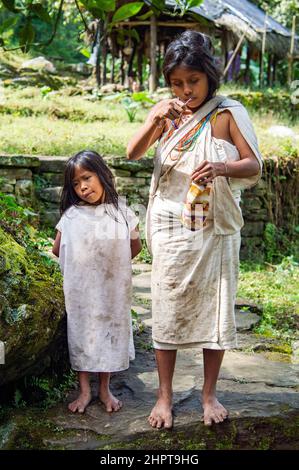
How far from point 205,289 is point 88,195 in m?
0.68

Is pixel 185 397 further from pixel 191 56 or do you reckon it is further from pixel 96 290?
pixel 191 56

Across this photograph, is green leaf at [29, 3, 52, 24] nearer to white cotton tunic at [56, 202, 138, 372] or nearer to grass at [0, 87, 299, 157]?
white cotton tunic at [56, 202, 138, 372]

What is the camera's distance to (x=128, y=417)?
277cm

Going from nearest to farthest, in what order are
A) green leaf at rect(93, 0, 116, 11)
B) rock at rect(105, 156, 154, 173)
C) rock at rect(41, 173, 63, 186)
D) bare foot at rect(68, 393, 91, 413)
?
green leaf at rect(93, 0, 116, 11)
bare foot at rect(68, 393, 91, 413)
rock at rect(41, 173, 63, 186)
rock at rect(105, 156, 154, 173)

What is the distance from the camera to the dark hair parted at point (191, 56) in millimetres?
2566

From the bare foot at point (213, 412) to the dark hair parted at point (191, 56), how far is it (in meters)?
1.36

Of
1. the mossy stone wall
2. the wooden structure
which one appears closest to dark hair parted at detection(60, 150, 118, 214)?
the mossy stone wall

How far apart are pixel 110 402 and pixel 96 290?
495 mm

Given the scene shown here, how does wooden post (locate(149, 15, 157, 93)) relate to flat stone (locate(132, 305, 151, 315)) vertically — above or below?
above

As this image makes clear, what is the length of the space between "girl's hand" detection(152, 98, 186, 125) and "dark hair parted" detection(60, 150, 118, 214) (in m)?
0.41

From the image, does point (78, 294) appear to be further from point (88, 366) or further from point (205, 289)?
point (205, 289)

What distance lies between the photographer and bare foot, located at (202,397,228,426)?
271 cm
